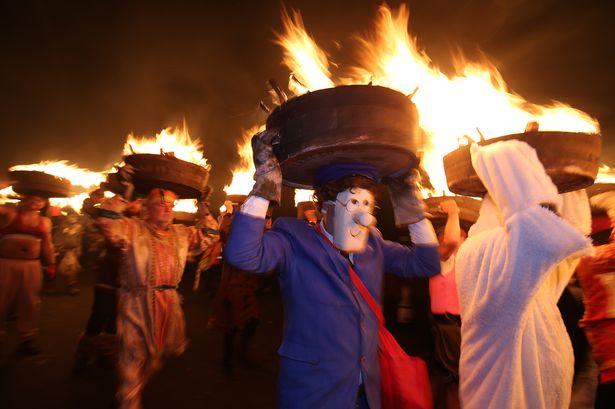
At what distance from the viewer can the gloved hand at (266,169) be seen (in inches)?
76.1

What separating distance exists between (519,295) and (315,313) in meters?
1.16

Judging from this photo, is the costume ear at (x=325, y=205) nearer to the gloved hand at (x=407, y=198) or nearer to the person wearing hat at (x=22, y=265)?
the gloved hand at (x=407, y=198)

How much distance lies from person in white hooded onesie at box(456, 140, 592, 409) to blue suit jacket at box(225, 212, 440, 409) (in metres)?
0.63

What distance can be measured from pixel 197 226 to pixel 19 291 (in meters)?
4.23

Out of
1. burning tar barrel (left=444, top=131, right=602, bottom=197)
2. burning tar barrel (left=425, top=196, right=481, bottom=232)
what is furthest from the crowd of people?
Result: burning tar barrel (left=425, top=196, right=481, bottom=232)

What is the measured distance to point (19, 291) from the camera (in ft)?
19.4

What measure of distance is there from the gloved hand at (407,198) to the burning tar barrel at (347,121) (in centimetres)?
66

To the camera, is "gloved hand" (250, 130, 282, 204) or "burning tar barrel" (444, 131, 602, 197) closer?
"gloved hand" (250, 130, 282, 204)

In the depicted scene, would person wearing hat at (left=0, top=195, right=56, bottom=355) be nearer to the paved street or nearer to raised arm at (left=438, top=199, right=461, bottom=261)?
the paved street

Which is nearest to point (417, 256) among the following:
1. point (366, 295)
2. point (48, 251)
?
point (366, 295)

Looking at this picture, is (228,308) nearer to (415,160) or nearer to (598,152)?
(415,160)

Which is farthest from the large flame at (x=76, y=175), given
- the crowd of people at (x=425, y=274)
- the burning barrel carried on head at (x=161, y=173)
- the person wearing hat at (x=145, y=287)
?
the crowd of people at (x=425, y=274)

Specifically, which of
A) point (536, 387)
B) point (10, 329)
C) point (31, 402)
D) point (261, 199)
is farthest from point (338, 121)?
point (10, 329)

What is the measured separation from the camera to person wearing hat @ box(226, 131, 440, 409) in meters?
Result: 1.88
